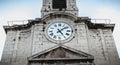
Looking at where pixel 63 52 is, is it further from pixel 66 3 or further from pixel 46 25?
pixel 66 3

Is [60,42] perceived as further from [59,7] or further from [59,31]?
[59,7]

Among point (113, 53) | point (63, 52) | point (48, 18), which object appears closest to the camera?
point (63, 52)

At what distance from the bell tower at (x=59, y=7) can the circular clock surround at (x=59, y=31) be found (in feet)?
5.70

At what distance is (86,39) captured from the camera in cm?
2031

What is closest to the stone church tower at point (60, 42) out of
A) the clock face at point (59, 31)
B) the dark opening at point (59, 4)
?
the clock face at point (59, 31)

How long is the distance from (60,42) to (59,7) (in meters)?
4.94

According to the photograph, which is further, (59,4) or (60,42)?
(59,4)

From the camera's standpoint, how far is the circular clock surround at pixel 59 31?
67.2 ft

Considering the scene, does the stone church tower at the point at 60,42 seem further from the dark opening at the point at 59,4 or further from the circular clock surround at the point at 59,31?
the dark opening at the point at 59,4

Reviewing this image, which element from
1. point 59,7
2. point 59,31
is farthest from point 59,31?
point 59,7

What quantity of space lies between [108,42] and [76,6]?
4.78m

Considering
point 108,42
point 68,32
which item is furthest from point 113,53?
point 68,32

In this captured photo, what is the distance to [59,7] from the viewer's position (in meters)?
24.1

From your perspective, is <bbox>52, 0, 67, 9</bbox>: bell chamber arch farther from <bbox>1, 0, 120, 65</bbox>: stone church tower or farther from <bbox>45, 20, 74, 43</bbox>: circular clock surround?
<bbox>45, 20, 74, 43</bbox>: circular clock surround
